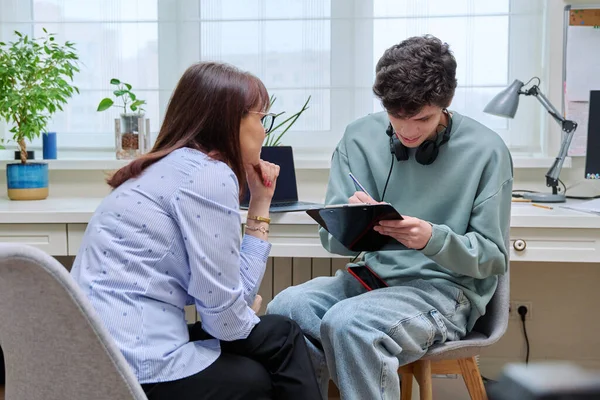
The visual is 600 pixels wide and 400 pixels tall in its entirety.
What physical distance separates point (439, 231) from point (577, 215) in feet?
A: 2.12

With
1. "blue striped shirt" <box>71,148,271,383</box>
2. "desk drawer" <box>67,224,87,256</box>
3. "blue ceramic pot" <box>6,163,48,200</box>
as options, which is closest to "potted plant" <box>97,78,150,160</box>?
"blue ceramic pot" <box>6,163,48,200</box>

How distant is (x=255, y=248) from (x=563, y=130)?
1.39 m

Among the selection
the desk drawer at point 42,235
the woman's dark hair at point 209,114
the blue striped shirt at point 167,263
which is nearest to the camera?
the blue striped shirt at point 167,263

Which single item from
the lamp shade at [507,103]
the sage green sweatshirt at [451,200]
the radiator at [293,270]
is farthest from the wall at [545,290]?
the sage green sweatshirt at [451,200]

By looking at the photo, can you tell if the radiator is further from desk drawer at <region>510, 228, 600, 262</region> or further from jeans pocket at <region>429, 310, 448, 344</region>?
jeans pocket at <region>429, 310, 448, 344</region>

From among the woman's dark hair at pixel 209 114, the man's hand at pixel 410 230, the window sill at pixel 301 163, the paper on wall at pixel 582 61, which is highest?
the paper on wall at pixel 582 61

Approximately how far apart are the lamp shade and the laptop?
677 mm

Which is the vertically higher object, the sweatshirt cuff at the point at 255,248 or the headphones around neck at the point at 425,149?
Answer: the headphones around neck at the point at 425,149

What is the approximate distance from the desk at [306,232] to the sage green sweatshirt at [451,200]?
0.28 meters

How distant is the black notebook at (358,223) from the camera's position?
153 centimetres

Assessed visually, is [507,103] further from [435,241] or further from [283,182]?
[435,241]

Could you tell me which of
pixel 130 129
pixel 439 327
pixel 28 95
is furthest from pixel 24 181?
pixel 439 327

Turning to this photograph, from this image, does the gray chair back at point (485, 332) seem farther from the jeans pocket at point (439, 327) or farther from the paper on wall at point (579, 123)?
the paper on wall at point (579, 123)

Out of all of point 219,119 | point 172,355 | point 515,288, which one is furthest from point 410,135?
point 515,288
